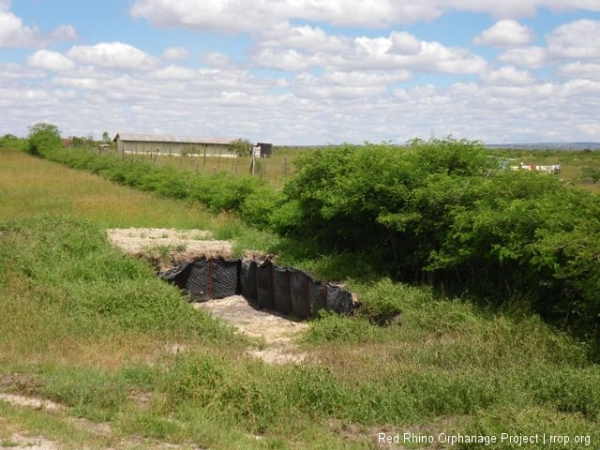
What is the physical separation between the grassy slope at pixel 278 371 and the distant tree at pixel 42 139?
48757 millimetres

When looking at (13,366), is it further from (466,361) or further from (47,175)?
(47,175)

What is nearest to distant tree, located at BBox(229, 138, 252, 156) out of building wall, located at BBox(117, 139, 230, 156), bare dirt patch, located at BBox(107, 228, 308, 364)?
building wall, located at BBox(117, 139, 230, 156)

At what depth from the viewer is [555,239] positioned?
9469 millimetres

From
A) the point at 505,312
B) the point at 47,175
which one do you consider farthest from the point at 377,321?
the point at 47,175

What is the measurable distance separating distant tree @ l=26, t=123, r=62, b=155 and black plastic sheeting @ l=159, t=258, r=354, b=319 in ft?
150

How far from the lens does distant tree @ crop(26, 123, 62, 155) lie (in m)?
59.9

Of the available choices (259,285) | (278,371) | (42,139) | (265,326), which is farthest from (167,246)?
(42,139)

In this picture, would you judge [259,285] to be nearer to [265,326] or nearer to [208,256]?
[208,256]

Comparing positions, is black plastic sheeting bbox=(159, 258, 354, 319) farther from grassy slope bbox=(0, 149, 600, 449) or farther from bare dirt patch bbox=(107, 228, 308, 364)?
grassy slope bbox=(0, 149, 600, 449)

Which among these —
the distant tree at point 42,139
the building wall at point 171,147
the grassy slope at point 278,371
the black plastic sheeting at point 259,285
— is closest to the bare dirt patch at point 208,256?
the black plastic sheeting at point 259,285

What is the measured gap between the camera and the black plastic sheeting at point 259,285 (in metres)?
13.8

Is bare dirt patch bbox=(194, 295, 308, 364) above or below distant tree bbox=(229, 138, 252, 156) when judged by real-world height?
below

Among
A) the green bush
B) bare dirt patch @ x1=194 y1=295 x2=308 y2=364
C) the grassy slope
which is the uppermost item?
the green bush

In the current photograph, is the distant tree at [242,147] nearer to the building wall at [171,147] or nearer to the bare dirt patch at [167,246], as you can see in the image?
the building wall at [171,147]
